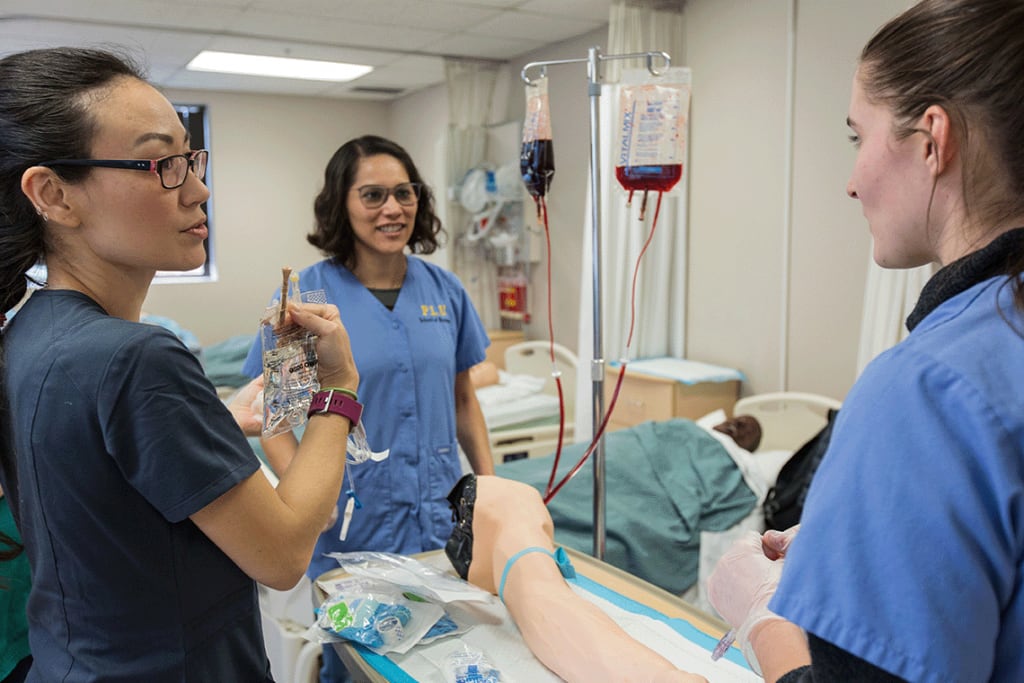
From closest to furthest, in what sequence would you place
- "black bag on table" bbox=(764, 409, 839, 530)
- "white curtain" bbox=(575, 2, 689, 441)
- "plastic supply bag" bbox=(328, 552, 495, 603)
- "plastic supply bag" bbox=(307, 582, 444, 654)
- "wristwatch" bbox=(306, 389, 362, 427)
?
"wristwatch" bbox=(306, 389, 362, 427) → "plastic supply bag" bbox=(307, 582, 444, 654) → "plastic supply bag" bbox=(328, 552, 495, 603) → "black bag on table" bbox=(764, 409, 839, 530) → "white curtain" bbox=(575, 2, 689, 441)

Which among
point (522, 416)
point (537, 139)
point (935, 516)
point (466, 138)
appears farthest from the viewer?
point (466, 138)

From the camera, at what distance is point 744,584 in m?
1.11

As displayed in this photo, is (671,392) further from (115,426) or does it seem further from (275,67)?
(275,67)

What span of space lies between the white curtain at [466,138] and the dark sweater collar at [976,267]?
4.85m

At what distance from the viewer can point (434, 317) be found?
80.4 inches

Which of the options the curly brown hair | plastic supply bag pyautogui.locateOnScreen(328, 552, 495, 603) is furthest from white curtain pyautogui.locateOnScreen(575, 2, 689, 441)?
Answer: plastic supply bag pyautogui.locateOnScreen(328, 552, 495, 603)

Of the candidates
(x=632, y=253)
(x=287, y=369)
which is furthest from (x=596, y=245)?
(x=632, y=253)

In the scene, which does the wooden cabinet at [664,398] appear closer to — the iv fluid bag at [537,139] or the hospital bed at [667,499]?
the hospital bed at [667,499]

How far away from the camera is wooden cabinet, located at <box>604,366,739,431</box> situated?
388cm

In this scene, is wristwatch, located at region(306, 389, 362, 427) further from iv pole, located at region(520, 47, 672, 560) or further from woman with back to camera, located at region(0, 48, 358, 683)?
iv pole, located at region(520, 47, 672, 560)

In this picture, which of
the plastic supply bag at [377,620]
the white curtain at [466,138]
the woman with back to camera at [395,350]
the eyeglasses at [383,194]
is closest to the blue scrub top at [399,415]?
the woman with back to camera at [395,350]

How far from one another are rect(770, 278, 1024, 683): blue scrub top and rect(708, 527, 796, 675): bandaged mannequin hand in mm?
383

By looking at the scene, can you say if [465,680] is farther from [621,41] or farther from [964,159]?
[621,41]

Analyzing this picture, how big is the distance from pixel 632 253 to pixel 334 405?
3.10 m
